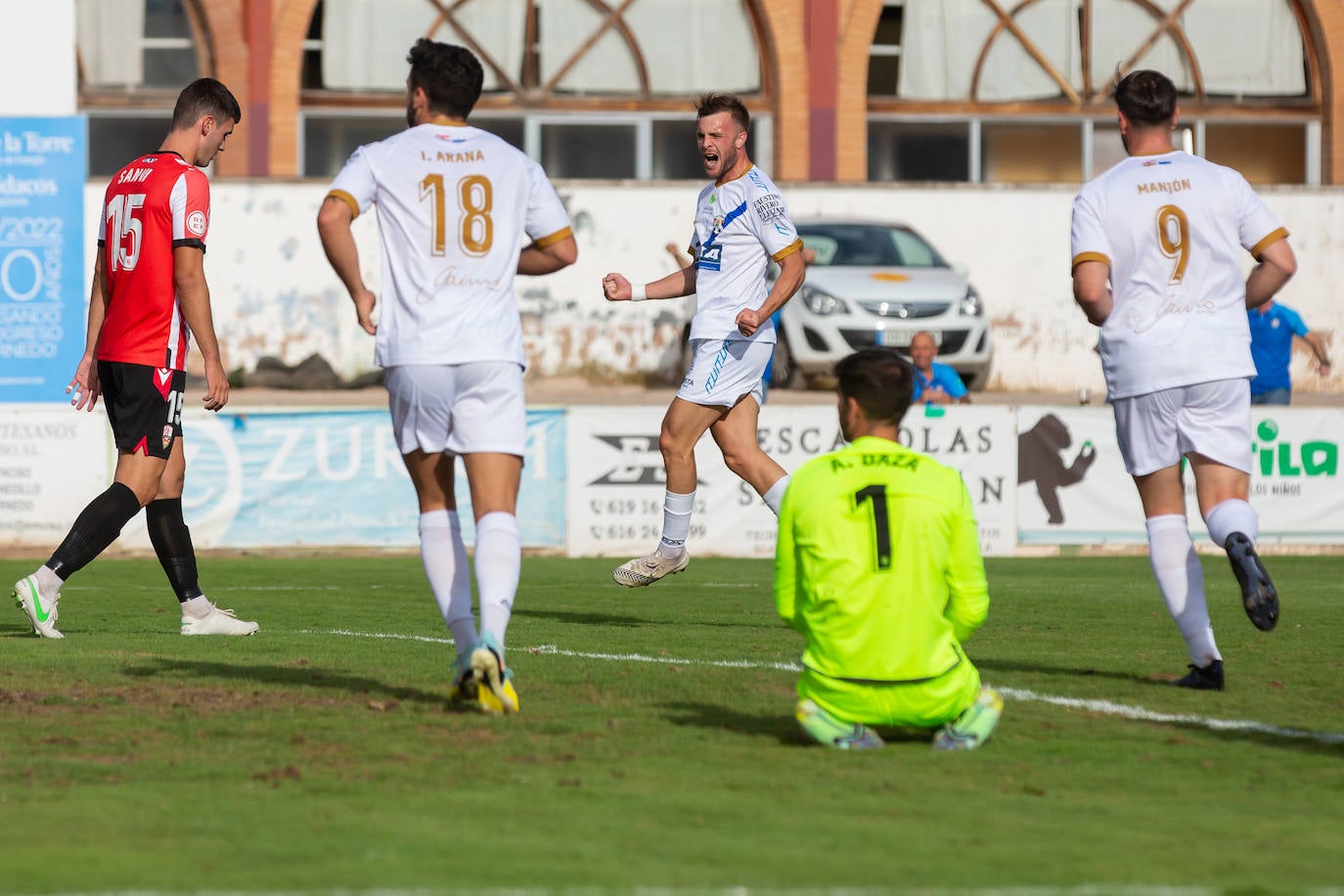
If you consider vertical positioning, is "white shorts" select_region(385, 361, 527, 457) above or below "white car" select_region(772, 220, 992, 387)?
below

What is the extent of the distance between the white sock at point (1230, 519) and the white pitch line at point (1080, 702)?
710 millimetres

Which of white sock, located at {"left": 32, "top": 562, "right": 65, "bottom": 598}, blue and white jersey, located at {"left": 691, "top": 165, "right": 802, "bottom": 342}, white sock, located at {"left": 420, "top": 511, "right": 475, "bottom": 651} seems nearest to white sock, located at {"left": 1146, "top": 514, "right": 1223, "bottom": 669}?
white sock, located at {"left": 420, "top": 511, "right": 475, "bottom": 651}

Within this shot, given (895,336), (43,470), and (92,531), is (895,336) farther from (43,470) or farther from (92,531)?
(92,531)

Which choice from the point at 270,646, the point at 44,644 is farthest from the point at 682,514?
the point at 44,644

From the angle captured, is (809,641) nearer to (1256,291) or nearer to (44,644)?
(1256,291)

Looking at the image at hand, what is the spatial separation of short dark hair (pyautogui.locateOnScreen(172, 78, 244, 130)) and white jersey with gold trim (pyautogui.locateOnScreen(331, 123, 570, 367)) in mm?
2337

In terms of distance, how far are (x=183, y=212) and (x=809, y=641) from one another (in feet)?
12.4

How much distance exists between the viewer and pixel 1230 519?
6762mm

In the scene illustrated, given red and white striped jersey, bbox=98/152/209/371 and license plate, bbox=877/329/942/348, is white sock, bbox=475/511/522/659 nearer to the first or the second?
red and white striped jersey, bbox=98/152/209/371

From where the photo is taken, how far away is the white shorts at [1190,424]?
684 centimetres

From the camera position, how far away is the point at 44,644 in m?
7.93

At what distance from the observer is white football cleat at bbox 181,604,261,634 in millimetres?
8508

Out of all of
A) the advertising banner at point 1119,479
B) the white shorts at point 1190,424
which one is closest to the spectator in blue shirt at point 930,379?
the advertising banner at point 1119,479

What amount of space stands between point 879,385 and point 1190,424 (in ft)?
6.24
